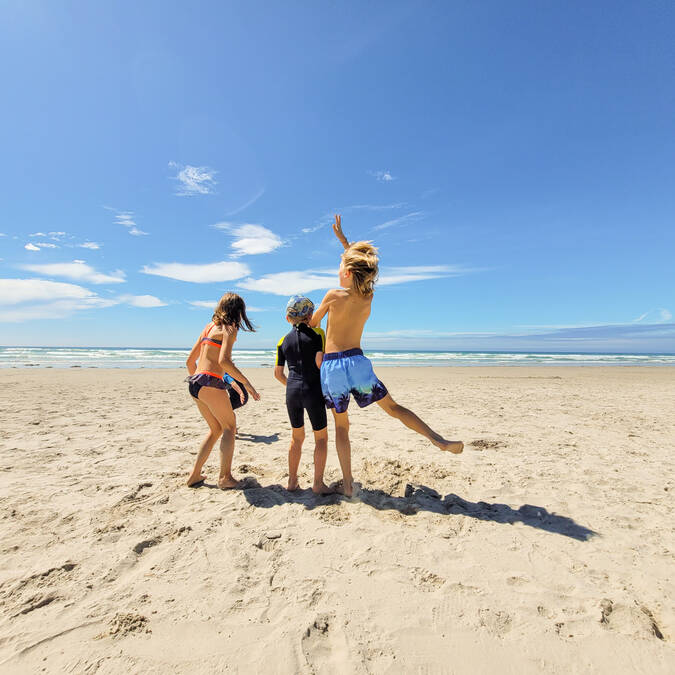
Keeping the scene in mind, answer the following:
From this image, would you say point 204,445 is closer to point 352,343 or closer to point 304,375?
point 304,375

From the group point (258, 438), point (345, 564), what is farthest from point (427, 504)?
point (258, 438)

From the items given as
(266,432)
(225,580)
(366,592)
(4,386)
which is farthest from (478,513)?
(4,386)

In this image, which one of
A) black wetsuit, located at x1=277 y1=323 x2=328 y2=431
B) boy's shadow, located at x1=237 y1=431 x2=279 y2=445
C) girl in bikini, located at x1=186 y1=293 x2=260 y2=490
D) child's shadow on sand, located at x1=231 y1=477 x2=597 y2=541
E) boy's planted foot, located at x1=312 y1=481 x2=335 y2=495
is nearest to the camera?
child's shadow on sand, located at x1=231 y1=477 x2=597 y2=541

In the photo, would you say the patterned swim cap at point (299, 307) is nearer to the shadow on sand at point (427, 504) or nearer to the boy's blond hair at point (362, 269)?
the boy's blond hair at point (362, 269)

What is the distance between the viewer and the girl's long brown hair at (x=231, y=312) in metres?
3.93

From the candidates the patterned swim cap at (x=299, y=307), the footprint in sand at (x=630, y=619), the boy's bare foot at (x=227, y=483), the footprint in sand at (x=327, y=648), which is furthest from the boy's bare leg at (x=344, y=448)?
the footprint in sand at (x=630, y=619)

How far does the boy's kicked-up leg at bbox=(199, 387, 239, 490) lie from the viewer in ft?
12.9

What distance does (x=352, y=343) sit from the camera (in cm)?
353

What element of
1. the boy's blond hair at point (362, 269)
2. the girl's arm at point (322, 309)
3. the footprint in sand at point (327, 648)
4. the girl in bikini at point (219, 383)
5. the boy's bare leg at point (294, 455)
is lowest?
the footprint in sand at point (327, 648)

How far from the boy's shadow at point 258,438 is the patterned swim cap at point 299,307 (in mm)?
3132

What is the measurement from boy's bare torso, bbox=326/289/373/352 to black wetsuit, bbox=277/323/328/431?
0.73 feet

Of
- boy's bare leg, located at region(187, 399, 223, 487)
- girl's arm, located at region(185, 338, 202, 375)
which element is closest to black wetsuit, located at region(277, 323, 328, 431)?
boy's bare leg, located at region(187, 399, 223, 487)

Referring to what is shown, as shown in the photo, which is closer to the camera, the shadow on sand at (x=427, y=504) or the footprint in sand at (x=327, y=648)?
the footprint in sand at (x=327, y=648)

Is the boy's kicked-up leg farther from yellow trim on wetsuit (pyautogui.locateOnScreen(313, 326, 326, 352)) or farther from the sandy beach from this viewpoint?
yellow trim on wetsuit (pyautogui.locateOnScreen(313, 326, 326, 352))
